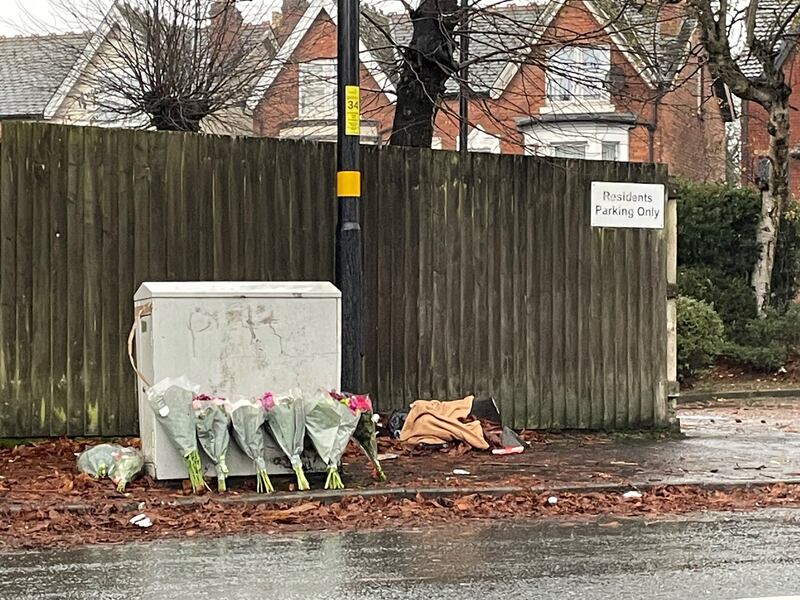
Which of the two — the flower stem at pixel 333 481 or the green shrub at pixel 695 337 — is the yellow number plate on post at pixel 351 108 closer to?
the flower stem at pixel 333 481

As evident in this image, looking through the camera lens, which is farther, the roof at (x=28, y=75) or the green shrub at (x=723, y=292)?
the roof at (x=28, y=75)

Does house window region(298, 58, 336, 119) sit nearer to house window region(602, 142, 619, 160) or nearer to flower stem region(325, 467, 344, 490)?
house window region(602, 142, 619, 160)

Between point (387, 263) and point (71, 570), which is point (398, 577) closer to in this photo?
point (71, 570)

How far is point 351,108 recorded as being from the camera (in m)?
8.90

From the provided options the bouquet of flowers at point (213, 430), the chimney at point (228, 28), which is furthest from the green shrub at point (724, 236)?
the bouquet of flowers at point (213, 430)

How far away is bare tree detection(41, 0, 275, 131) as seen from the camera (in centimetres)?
2056

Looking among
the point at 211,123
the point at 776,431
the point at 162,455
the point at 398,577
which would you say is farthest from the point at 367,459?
the point at 211,123

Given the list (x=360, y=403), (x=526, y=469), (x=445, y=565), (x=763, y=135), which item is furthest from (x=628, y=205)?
(x=763, y=135)

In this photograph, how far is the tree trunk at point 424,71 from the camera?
1169 cm

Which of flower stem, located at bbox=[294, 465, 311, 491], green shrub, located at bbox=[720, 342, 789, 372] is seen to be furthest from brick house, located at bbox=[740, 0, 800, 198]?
flower stem, located at bbox=[294, 465, 311, 491]

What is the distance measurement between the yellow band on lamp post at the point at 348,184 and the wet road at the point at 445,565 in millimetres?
2957

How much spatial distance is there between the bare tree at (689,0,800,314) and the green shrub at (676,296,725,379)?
2.76 m

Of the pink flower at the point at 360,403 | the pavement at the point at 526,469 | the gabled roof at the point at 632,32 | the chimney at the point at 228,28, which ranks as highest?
the chimney at the point at 228,28

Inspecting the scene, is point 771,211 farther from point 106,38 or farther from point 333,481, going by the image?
point 333,481
